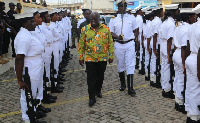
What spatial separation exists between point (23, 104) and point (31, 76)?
52 centimetres

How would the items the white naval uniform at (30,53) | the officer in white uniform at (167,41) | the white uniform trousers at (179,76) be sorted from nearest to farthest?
the white naval uniform at (30,53), the white uniform trousers at (179,76), the officer in white uniform at (167,41)

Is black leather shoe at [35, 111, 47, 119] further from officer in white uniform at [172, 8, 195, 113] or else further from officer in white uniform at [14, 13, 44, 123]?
officer in white uniform at [172, 8, 195, 113]

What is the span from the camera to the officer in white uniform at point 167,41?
6.62 metres

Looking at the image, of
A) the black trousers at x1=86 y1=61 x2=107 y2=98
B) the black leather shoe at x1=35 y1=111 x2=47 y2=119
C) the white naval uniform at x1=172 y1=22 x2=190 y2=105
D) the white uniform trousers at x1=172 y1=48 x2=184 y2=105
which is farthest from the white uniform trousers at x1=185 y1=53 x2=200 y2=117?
the black leather shoe at x1=35 y1=111 x2=47 y2=119

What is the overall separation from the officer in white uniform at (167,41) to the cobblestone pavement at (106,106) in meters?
0.28

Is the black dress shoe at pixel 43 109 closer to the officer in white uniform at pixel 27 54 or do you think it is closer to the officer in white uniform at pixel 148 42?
the officer in white uniform at pixel 27 54

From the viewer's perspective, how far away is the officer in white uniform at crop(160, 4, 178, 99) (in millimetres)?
6625

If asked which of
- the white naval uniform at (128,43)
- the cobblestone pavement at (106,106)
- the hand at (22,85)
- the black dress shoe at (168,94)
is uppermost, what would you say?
the white naval uniform at (128,43)

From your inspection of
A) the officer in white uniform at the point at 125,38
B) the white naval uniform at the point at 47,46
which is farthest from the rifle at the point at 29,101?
the officer in white uniform at the point at 125,38

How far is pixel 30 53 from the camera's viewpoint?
485 cm

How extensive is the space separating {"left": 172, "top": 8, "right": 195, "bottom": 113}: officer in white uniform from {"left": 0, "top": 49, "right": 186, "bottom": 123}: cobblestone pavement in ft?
0.90

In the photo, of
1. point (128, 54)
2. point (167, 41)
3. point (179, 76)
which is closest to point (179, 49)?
point (179, 76)

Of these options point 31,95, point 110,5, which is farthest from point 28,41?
point 110,5

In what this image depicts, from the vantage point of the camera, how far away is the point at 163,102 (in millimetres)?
6562
